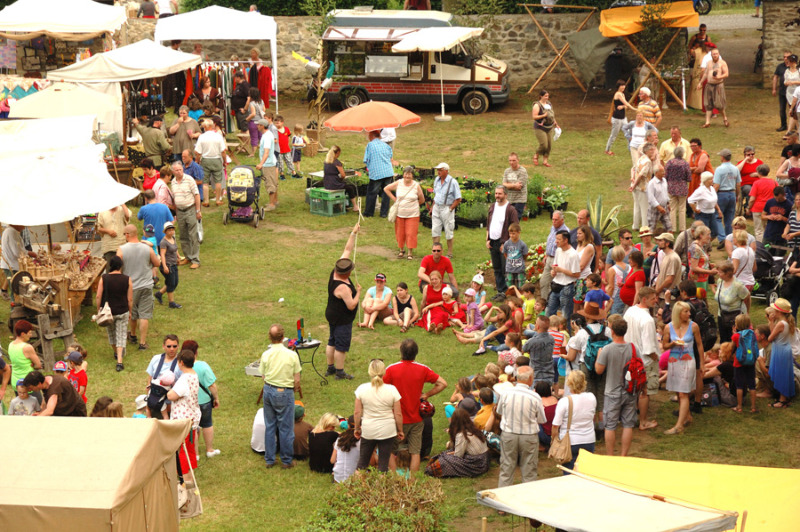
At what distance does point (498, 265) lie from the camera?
14328mm

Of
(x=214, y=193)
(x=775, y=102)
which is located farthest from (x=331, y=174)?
(x=775, y=102)

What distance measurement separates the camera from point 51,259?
42.4 ft

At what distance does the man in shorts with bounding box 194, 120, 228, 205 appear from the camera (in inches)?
694

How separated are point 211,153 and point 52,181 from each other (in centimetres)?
560

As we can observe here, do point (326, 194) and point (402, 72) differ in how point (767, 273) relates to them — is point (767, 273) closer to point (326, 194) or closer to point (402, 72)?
point (326, 194)

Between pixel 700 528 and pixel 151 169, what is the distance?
11666 mm

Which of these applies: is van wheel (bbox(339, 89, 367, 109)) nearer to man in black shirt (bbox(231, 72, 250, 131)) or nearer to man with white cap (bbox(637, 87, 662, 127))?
man in black shirt (bbox(231, 72, 250, 131))

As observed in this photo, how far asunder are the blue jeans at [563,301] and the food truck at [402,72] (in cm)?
1241

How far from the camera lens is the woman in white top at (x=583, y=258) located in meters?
12.3

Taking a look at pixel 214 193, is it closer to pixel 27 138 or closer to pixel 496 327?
pixel 27 138

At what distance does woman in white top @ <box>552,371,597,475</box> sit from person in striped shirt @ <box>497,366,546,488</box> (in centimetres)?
22

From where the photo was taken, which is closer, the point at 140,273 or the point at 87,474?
the point at 87,474

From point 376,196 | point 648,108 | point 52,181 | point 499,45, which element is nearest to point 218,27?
point 376,196

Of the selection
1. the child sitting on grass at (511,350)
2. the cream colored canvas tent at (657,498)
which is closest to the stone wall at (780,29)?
the child sitting on grass at (511,350)
